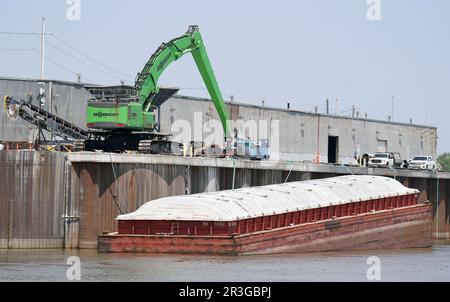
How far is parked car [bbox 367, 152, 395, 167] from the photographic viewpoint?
98.8 metres

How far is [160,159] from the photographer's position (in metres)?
69.8

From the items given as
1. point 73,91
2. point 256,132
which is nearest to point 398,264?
point 73,91

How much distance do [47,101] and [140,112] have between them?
28.5 ft

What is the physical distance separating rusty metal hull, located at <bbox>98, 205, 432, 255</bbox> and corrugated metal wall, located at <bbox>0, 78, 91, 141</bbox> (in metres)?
19.2

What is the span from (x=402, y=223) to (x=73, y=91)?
22.3m

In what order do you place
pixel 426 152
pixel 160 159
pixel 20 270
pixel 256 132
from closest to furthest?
pixel 20 270 < pixel 160 159 < pixel 256 132 < pixel 426 152

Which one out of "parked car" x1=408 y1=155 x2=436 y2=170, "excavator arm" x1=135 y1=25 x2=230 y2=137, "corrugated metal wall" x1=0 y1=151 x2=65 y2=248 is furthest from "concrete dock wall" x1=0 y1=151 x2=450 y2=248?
"parked car" x1=408 y1=155 x2=436 y2=170

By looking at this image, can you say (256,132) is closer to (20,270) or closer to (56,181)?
(56,181)

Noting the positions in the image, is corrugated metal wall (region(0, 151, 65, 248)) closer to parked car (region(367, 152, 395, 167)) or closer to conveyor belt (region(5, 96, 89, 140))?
conveyor belt (region(5, 96, 89, 140))

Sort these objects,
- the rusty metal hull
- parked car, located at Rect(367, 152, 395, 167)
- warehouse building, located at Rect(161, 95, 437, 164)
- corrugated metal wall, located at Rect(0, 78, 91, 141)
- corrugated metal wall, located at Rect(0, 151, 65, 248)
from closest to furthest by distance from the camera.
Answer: the rusty metal hull
corrugated metal wall, located at Rect(0, 151, 65, 248)
corrugated metal wall, located at Rect(0, 78, 91, 141)
warehouse building, located at Rect(161, 95, 437, 164)
parked car, located at Rect(367, 152, 395, 167)

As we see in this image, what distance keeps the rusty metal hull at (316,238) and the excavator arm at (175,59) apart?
44.8 ft

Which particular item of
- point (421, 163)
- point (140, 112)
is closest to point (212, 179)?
point (140, 112)
